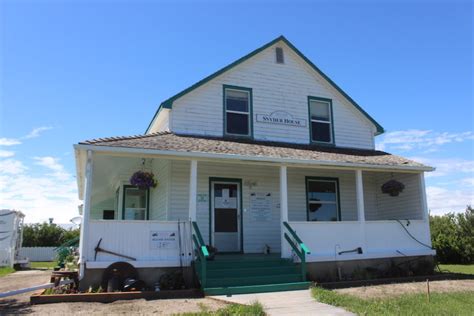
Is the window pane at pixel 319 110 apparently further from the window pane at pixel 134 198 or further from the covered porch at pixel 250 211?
the window pane at pixel 134 198

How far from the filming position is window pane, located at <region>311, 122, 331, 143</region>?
16344 millimetres

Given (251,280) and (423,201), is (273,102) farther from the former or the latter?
(251,280)

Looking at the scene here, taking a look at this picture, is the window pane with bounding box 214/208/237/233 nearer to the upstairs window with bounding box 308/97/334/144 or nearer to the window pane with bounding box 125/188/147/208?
the window pane with bounding box 125/188/147/208

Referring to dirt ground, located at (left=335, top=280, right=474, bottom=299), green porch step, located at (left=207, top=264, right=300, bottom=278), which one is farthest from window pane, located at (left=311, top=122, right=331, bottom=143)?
dirt ground, located at (left=335, top=280, right=474, bottom=299)

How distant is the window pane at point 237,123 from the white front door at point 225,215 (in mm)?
1944

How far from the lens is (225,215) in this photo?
14.0m

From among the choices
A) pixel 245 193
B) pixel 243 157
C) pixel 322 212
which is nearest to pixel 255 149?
pixel 243 157

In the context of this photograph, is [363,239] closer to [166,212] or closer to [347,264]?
[347,264]

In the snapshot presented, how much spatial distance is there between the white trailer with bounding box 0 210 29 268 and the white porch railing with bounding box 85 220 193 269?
15.2m

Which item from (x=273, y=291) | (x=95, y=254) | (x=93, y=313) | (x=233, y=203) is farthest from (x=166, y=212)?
(x=93, y=313)

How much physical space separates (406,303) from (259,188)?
21.7 ft

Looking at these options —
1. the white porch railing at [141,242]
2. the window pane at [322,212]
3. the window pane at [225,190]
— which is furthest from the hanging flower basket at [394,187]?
the white porch railing at [141,242]

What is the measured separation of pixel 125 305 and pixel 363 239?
7.61 metres

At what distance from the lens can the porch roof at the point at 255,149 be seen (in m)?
11.6
